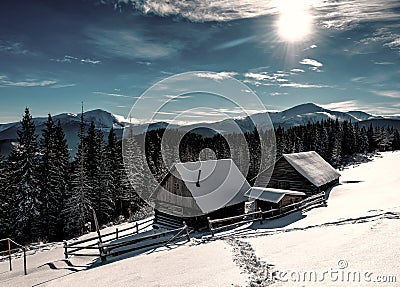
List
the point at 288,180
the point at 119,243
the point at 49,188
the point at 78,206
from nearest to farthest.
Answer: the point at 119,243 < the point at 78,206 < the point at 49,188 < the point at 288,180

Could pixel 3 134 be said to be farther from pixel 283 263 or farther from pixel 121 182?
pixel 283 263

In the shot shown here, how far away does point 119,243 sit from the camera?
17.0 meters

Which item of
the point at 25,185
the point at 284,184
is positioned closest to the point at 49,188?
the point at 25,185

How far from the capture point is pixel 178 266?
11000 millimetres

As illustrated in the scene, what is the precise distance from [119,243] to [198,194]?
8.29 m

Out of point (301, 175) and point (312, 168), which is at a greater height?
point (312, 168)

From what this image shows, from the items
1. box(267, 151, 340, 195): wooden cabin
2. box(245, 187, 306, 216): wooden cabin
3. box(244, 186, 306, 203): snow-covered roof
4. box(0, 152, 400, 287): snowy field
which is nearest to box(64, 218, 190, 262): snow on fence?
box(0, 152, 400, 287): snowy field

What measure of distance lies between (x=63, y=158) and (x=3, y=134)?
140 meters

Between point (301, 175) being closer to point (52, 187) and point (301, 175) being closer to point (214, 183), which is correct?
point (214, 183)

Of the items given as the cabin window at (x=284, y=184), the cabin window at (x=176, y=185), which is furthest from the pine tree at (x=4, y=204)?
the cabin window at (x=284, y=184)

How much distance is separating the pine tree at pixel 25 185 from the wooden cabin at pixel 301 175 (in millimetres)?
28047

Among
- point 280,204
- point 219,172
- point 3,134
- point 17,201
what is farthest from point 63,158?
point 3,134

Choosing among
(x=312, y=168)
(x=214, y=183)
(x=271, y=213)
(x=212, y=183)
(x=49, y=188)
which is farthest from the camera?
(x=312, y=168)

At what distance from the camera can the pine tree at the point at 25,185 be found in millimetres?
29594
